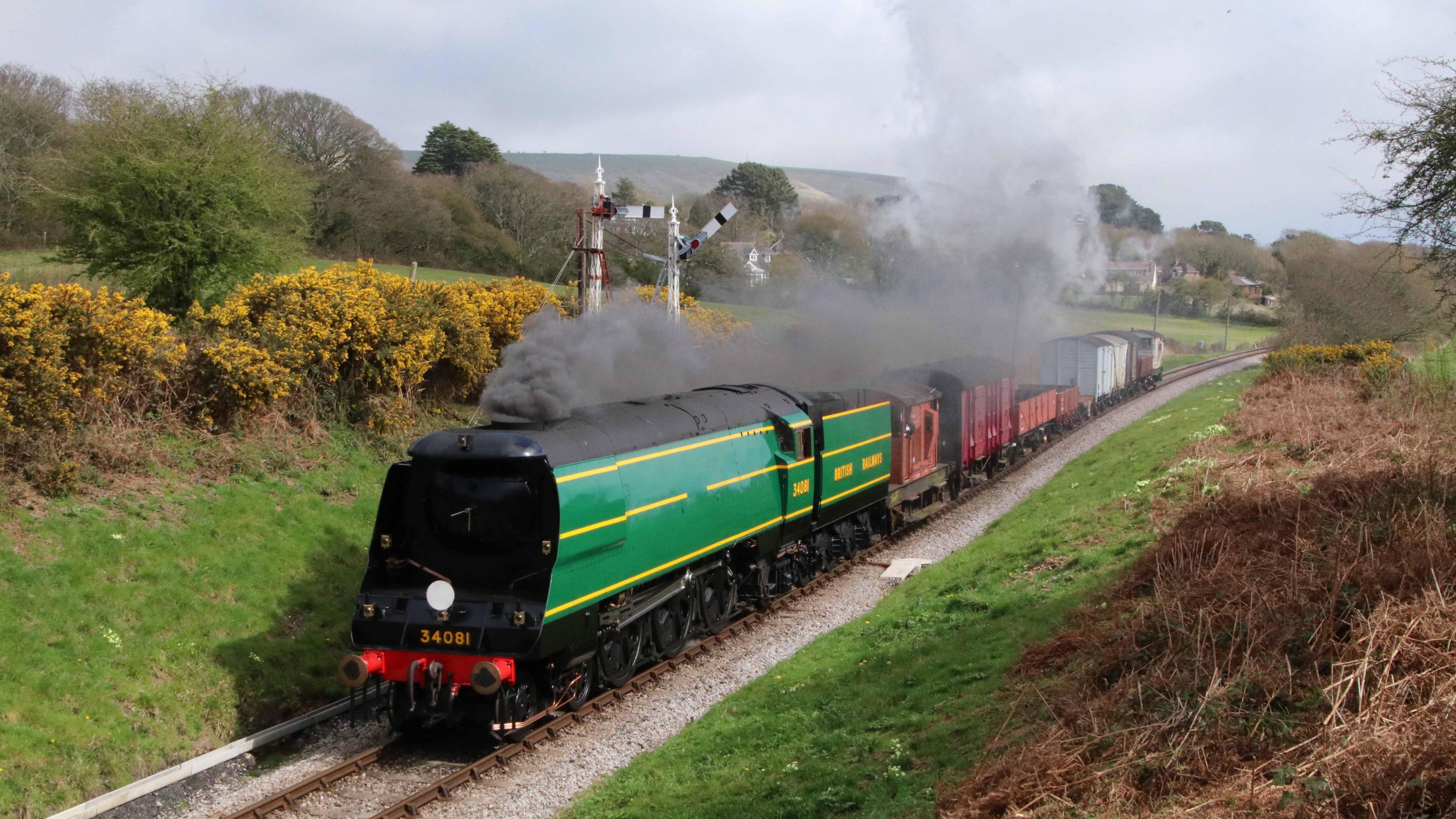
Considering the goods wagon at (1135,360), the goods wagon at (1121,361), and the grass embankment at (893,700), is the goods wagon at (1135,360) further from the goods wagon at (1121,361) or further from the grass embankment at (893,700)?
the grass embankment at (893,700)

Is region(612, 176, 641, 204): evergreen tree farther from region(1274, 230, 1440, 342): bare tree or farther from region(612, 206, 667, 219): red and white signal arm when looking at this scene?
region(612, 206, 667, 219): red and white signal arm

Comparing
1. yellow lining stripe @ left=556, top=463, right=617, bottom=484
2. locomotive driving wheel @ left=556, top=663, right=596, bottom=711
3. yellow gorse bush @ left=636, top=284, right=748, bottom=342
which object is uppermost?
yellow gorse bush @ left=636, top=284, right=748, bottom=342

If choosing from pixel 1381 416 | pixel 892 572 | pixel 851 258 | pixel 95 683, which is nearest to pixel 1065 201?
pixel 851 258

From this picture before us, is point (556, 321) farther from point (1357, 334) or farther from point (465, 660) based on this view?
point (1357, 334)

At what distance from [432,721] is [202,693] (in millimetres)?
2724

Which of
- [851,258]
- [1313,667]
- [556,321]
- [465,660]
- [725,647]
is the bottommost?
[725,647]

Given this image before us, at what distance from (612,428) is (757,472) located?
3.21 meters

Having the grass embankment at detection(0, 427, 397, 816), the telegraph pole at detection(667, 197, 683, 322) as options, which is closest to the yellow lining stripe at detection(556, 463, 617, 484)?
the grass embankment at detection(0, 427, 397, 816)

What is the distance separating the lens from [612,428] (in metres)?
10.6

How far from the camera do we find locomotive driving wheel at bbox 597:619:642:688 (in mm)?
10844

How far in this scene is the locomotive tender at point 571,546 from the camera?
30.7ft

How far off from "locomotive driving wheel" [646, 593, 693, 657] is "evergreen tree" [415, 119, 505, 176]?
59.0m

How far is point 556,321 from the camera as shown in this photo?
1255 cm

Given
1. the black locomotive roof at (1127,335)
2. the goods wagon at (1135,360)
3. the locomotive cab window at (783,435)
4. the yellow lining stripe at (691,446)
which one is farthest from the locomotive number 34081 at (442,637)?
the black locomotive roof at (1127,335)
